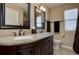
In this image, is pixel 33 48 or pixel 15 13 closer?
pixel 33 48

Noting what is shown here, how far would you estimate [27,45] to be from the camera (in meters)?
1.31

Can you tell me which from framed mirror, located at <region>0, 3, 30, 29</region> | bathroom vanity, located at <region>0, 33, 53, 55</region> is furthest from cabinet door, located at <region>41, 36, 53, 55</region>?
framed mirror, located at <region>0, 3, 30, 29</region>

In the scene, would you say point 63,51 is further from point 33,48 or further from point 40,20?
point 40,20

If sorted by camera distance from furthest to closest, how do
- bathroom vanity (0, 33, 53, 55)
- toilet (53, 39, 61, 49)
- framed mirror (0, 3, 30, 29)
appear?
toilet (53, 39, 61, 49) < framed mirror (0, 3, 30, 29) < bathroom vanity (0, 33, 53, 55)

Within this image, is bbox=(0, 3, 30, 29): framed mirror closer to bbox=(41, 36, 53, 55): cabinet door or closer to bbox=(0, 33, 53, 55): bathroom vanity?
bbox=(0, 33, 53, 55): bathroom vanity

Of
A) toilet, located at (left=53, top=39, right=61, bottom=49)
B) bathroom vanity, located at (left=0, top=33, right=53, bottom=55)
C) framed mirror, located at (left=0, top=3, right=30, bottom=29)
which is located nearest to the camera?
bathroom vanity, located at (left=0, top=33, right=53, bottom=55)

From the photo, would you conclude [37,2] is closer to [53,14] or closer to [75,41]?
[53,14]

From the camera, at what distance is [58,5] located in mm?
1531

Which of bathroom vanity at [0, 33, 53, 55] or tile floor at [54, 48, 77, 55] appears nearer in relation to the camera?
bathroom vanity at [0, 33, 53, 55]

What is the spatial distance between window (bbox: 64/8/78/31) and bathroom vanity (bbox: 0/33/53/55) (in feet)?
1.02

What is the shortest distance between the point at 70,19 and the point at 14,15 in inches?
33.9

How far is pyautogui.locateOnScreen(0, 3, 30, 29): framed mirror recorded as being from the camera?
145cm

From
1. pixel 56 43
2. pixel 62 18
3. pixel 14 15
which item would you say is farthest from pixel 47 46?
pixel 14 15
